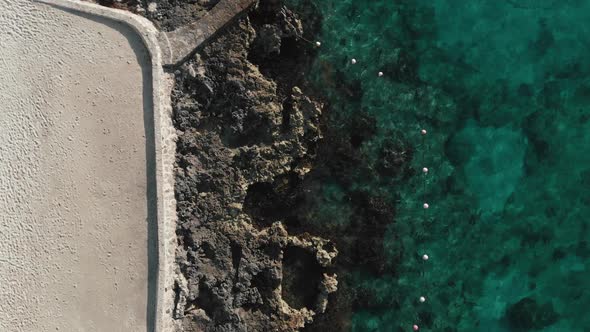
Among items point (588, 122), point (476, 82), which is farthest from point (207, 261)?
point (588, 122)

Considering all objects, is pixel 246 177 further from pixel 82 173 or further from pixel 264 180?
pixel 82 173

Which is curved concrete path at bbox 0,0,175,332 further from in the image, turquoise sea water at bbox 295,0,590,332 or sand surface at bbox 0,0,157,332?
turquoise sea water at bbox 295,0,590,332

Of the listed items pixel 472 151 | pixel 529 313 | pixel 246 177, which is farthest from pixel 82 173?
pixel 529 313

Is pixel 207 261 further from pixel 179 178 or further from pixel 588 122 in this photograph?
pixel 588 122

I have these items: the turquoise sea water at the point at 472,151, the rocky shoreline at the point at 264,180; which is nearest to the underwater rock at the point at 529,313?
the turquoise sea water at the point at 472,151

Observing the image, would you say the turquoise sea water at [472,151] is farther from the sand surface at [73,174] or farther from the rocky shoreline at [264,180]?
the sand surface at [73,174]

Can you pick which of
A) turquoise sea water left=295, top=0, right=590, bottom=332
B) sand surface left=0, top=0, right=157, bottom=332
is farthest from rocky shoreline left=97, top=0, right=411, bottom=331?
sand surface left=0, top=0, right=157, bottom=332
